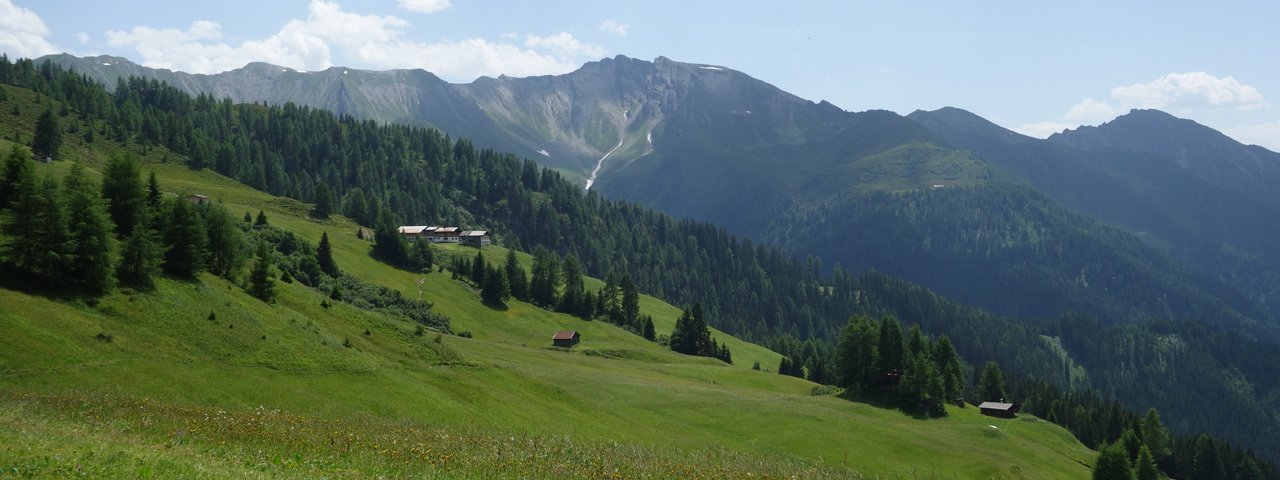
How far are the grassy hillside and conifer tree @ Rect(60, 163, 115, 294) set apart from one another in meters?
1.48

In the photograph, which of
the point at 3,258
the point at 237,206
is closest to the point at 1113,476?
the point at 3,258

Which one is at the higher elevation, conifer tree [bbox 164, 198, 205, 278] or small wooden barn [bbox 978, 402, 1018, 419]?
conifer tree [bbox 164, 198, 205, 278]

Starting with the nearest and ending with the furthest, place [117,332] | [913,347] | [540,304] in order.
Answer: [117,332] → [913,347] → [540,304]

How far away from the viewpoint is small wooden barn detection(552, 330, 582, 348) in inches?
5394

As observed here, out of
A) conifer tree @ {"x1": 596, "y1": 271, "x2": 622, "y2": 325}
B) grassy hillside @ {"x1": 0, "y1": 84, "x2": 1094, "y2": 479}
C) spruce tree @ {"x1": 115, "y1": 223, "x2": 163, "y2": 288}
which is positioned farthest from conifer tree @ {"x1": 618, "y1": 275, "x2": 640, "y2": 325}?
spruce tree @ {"x1": 115, "y1": 223, "x2": 163, "y2": 288}

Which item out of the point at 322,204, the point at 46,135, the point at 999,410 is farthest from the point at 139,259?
the point at 322,204

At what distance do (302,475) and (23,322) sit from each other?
34.2 metres

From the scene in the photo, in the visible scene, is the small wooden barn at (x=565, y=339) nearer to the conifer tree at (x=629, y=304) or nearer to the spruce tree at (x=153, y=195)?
the conifer tree at (x=629, y=304)

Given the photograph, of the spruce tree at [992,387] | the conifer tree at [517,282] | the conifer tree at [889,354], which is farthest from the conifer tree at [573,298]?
the spruce tree at [992,387]

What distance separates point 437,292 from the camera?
477 ft

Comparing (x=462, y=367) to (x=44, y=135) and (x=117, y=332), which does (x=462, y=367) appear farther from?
(x=44, y=135)

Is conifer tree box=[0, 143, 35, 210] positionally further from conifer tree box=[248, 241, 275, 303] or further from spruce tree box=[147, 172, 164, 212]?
conifer tree box=[248, 241, 275, 303]

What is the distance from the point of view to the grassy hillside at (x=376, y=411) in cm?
3138

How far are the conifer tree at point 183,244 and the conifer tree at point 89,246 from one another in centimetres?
708
